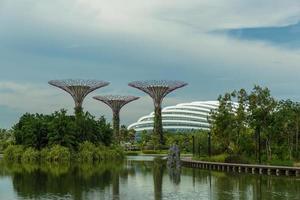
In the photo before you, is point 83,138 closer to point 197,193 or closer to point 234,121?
point 234,121

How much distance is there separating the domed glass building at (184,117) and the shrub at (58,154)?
4037 inches

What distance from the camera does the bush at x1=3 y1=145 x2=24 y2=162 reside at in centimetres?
7419

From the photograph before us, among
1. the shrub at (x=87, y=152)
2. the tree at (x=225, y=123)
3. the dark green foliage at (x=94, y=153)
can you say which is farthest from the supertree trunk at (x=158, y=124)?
the tree at (x=225, y=123)

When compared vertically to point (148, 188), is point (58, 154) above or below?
above

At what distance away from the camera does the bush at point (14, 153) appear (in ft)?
243

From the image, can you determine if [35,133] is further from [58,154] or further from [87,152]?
[87,152]

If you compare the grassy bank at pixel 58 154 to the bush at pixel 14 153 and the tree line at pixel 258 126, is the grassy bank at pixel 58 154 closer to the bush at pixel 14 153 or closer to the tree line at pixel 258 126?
the bush at pixel 14 153

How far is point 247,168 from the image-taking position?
5031cm

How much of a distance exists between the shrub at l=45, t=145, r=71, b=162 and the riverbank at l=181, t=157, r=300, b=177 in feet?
56.5

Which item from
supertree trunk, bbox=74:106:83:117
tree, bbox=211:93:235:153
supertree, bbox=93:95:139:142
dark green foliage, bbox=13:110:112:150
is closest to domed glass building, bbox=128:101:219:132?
supertree, bbox=93:95:139:142

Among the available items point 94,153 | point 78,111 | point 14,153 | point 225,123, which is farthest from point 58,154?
point 225,123

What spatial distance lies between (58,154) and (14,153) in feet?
24.4

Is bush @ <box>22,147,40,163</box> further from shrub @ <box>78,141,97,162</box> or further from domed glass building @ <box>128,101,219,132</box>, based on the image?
domed glass building @ <box>128,101,219,132</box>

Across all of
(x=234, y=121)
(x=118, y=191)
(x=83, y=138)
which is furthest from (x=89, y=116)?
(x=118, y=191)
